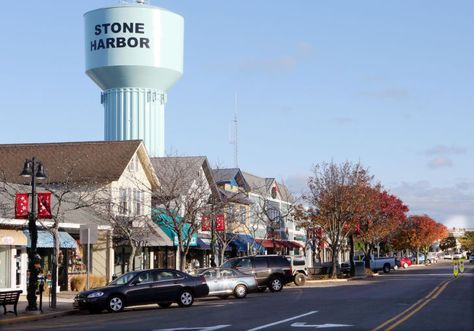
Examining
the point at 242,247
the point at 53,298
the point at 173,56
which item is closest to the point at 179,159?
the point at 242,247

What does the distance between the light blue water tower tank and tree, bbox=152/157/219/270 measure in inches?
496

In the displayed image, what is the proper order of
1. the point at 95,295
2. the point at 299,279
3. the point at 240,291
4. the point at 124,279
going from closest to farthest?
the point at 95,295 < the point at 124,279 < the point at 240,291 < the point at 299,279

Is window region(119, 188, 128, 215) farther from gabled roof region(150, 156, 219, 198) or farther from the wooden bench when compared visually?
the wooden bench

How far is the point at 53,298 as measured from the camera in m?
29.3

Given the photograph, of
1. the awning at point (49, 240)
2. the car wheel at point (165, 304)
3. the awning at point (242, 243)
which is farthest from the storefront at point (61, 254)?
Answer: the awning at point (242, 243)

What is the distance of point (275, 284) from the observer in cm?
4044

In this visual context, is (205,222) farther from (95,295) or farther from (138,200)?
(95,295)

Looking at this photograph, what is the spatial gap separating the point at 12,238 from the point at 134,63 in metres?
32.6

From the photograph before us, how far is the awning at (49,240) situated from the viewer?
126 ft

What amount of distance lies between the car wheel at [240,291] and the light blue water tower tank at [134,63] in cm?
3594

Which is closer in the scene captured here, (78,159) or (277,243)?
(78,159)

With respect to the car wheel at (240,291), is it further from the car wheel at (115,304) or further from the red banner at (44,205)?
the red banner at (44,205)

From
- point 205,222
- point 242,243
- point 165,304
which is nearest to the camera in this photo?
point 165,304

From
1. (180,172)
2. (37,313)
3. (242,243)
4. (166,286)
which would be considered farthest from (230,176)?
(37,313)
